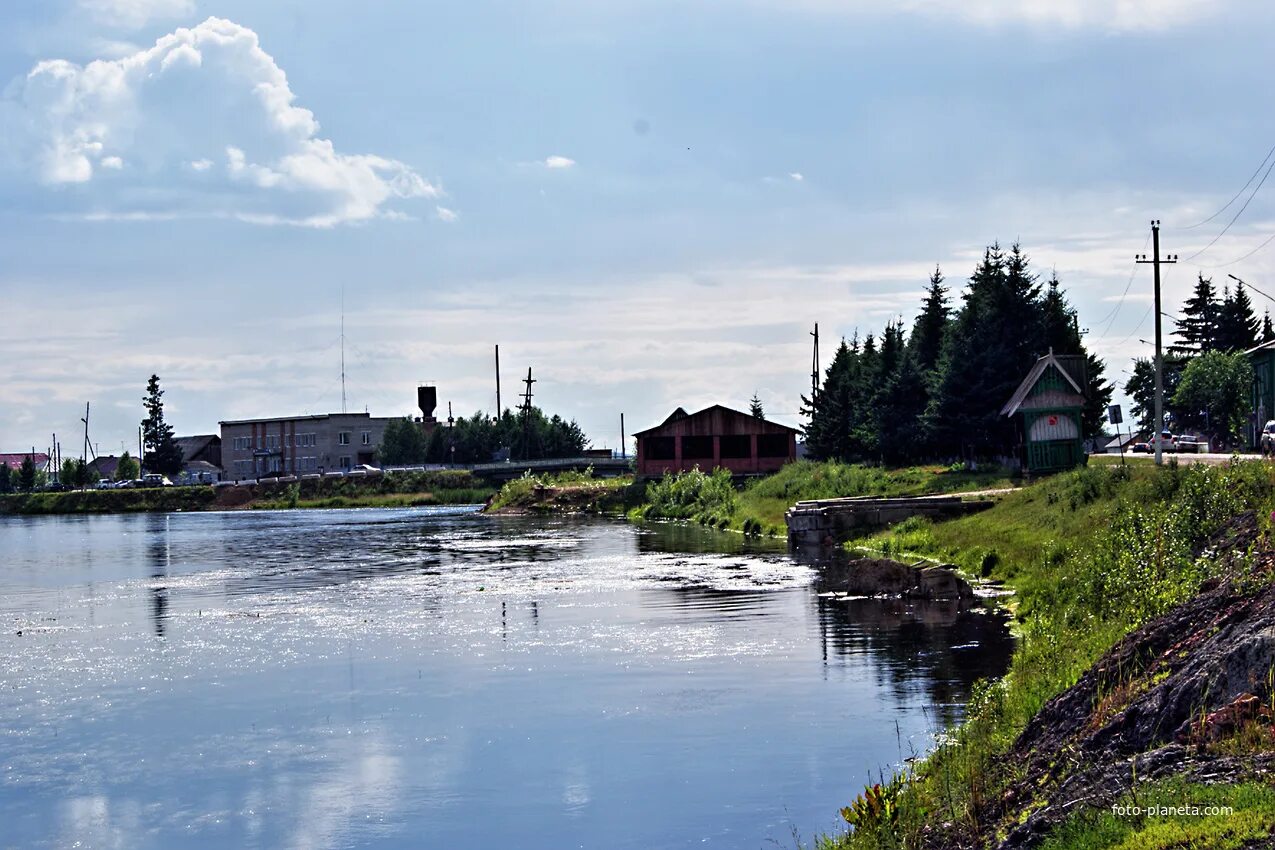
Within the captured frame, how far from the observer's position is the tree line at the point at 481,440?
15850 cm

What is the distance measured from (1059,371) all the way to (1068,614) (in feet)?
101

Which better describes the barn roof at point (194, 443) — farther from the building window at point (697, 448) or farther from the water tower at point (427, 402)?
the building window at point (697, 448)

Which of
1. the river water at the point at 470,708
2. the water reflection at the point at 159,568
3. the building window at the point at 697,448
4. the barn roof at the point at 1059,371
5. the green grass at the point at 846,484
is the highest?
Result: the barn roof at the point at 1059,371

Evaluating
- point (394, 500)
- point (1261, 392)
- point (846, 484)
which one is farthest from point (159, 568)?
point (394, 500)

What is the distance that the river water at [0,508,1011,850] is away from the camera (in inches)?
655

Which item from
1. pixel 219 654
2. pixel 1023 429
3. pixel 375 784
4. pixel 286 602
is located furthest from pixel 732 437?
pixel 375 784

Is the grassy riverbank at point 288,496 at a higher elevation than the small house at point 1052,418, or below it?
below

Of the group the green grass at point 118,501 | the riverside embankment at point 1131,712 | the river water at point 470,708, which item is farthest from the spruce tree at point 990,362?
the green grass at point 118,501

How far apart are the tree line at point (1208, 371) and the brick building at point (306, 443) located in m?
94.7

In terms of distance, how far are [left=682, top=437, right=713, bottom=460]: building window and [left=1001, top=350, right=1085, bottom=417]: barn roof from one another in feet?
151

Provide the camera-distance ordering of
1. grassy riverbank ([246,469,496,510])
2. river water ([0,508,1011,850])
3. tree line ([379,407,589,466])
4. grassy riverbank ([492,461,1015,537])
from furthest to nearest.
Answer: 1. tree line ([379,407,589,466])
2. grassy riverbank ([246,469,496,510])
3. grassy riverbank ([492,461,1015,537])
4. river water ([0,508,1011,850])

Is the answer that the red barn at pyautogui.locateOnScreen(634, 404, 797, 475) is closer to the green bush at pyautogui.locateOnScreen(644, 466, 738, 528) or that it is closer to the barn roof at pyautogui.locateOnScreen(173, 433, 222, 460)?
the green bush at pyautogui.locateOnScreen(644, 466, 738, 528)

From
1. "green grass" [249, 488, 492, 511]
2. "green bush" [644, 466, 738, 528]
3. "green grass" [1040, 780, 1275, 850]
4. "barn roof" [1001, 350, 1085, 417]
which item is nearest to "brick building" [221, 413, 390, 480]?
"green grass" [249, 488, 492, 511]

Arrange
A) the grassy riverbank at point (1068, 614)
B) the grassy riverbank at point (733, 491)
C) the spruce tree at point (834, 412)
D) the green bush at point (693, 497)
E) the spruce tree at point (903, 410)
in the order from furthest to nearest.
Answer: the spruce tree at point (834, 412) → the green bush at point (693, 497) → the spruce tree at point (903, 410) → the grassy riverbank at point (733, 491) → the grassy riverbank at point (1068, 614)
